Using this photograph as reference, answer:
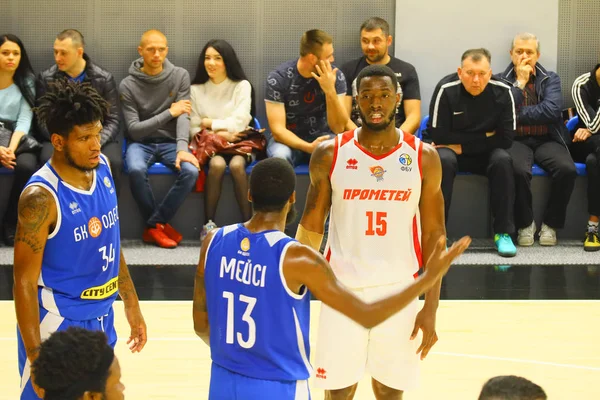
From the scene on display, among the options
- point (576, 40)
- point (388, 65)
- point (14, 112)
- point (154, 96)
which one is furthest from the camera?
point (576, 40)

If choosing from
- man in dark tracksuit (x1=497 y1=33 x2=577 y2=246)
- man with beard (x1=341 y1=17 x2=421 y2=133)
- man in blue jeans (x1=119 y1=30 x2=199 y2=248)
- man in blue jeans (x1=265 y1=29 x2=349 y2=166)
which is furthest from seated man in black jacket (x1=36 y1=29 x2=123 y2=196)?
man in dark tracksuit (x1=497 y1=33 x2=577 y2=246)

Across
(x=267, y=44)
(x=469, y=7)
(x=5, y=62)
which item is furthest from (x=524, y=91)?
(x=5, y=62)

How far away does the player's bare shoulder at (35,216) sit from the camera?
3.61 metres

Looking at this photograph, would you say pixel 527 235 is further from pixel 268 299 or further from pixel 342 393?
pixel 268 299

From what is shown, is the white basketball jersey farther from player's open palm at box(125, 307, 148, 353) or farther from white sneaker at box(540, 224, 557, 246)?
white sneaker at box(540, 224, 557, 246)

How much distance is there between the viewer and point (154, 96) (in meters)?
8.80

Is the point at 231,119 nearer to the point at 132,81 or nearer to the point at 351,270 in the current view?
the point at 132,81

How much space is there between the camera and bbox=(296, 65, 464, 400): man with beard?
13.6ft

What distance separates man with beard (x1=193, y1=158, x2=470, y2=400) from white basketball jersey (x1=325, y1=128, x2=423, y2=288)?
91 centimetres

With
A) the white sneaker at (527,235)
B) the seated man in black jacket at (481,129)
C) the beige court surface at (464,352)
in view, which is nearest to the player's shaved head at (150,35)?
the seated man in black jacket at (481,129)

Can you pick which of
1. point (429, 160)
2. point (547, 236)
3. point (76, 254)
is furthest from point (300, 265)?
point (547, 236)

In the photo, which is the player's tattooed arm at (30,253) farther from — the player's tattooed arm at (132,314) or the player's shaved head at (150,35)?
the player's shaved head at (150,35)

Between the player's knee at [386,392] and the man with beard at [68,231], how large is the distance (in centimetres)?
124

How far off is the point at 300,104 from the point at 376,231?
4.38 m
